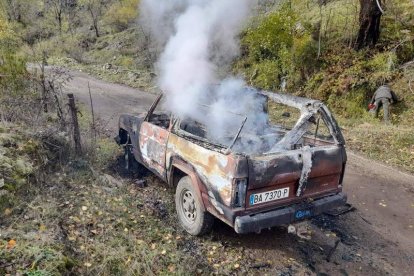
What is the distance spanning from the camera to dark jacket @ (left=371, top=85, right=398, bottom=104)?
451 inches

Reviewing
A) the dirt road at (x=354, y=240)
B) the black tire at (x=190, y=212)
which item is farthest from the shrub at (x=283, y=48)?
the black tire at (x=190, y=212)

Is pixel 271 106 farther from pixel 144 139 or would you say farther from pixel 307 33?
pixel 144 139

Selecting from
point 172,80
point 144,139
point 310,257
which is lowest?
point 310,257

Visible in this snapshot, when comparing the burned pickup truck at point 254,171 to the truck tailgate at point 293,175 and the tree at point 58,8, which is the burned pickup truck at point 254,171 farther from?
the tree at point 58,8

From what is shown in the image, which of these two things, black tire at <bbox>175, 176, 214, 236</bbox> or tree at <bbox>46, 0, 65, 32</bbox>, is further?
tree at <bbox>46, 0, 65, 32</bbox>

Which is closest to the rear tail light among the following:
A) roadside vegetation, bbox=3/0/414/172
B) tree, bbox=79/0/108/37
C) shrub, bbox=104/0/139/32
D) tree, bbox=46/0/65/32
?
roadside vegetation, bbox=3/0/414/172

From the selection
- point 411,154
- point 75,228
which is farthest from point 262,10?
point 75,228

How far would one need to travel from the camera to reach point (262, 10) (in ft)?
54.9

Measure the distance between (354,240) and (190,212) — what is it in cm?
234

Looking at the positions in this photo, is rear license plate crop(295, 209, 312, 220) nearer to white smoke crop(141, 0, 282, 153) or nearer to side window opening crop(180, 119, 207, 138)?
white smoke crop(141, 0, 282, 153)

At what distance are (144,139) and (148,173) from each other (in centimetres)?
97

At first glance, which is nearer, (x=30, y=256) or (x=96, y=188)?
(x=30, y=256)

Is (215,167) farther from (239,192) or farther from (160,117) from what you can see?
(160,117)

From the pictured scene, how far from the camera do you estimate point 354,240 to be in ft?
17.2
